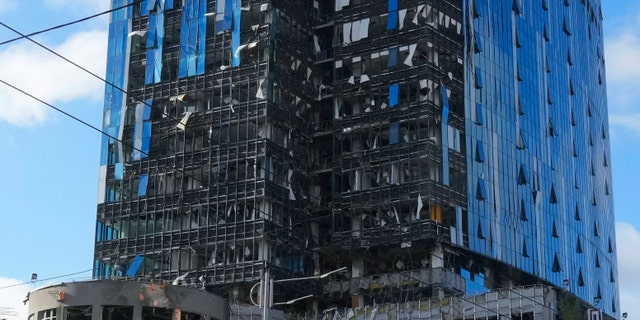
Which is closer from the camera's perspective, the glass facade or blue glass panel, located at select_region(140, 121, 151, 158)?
the glass facade

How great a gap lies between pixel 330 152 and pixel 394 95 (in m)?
10.7

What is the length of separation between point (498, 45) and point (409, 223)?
21916 mm

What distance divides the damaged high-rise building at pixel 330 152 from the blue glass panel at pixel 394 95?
0.13m

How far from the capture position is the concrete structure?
221 ft

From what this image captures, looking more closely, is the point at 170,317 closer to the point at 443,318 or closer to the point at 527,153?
the point at 443,318

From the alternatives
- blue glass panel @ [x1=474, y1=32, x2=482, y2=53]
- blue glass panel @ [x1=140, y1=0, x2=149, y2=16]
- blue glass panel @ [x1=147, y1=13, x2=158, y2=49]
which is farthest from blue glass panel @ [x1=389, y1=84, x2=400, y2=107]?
blue glass panel @ [x1=140, y1=0, x2=149, y2=16]

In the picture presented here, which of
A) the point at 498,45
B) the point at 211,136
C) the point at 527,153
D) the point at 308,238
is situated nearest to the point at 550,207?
the point at 527,153

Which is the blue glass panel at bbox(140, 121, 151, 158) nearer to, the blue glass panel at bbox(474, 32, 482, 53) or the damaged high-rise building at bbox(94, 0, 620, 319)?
the damaged high-rise building at bbox(94, 0, 620, 319)

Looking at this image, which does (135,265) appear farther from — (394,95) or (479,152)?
(479,152)

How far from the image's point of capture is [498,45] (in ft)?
378

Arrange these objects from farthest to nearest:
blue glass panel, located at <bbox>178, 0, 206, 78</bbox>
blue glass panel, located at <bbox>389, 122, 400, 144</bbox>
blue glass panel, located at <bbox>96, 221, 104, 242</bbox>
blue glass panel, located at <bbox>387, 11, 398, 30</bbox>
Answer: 1. blue glass panel, located at <bbox>96, 221, 104, 242</bbox>
2. blue glass panel, located at <bbox>178, 0, 206, 78</bbox>
3. blue glass panel, located at <bbox>387, 11, 398, 30</bbox>
4. blue glass panel, located at <bbox>389, 122, 400, 144</bbox>

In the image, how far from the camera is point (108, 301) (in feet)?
221

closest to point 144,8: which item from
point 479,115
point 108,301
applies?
point 479,115

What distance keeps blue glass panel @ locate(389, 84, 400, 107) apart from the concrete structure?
139 feet
